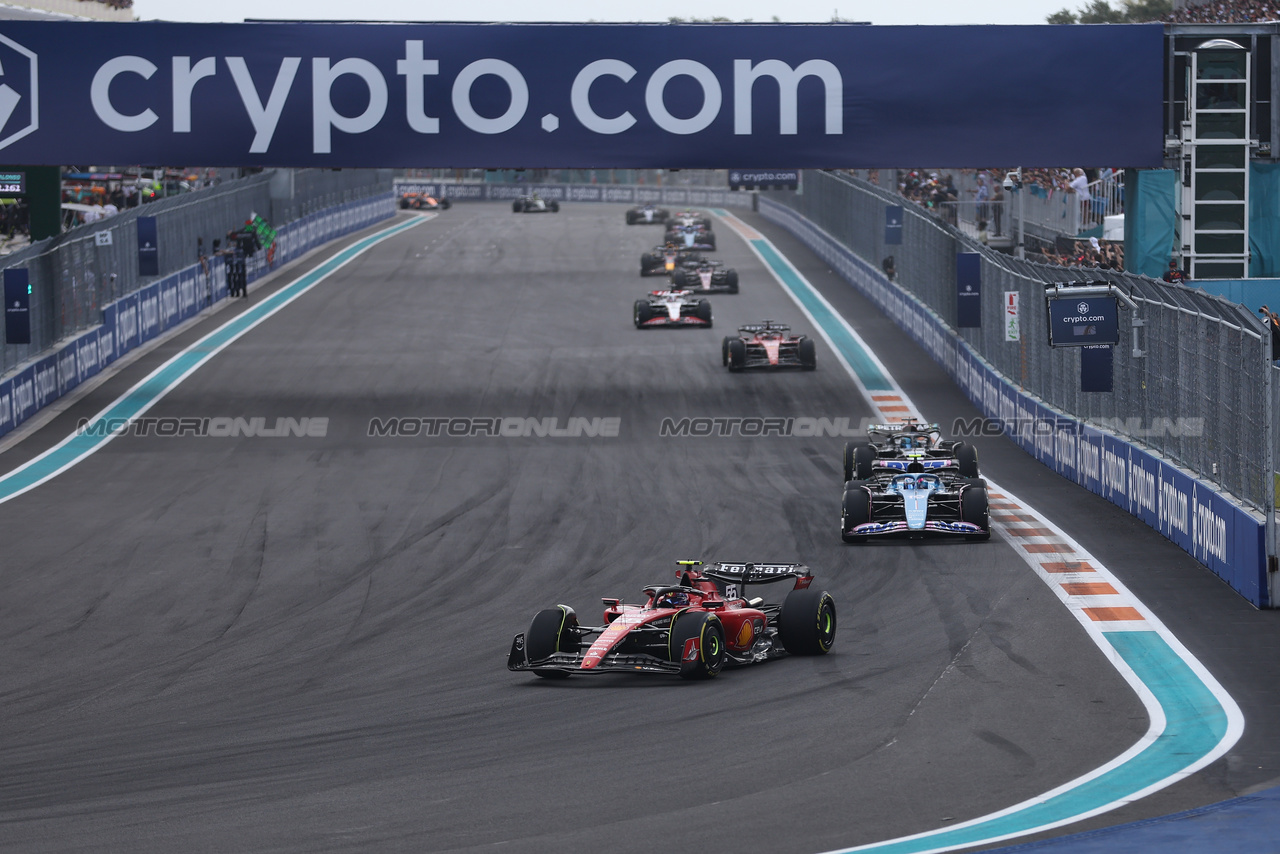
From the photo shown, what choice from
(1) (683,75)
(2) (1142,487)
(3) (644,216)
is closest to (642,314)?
(1) (683,75)

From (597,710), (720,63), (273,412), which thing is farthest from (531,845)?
(273,412)

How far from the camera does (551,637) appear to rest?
13.5m

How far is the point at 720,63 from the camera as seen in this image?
90.6ft

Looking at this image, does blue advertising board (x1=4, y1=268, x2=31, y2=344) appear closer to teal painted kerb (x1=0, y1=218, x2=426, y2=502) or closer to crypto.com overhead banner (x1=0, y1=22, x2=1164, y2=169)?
teal painted kerb (x1=0, y1=218, x2=426, y2=502)

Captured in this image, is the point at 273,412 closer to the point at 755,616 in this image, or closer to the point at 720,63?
the point at 720,63

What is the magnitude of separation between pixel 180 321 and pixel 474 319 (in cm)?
704

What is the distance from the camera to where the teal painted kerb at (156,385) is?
25.4m

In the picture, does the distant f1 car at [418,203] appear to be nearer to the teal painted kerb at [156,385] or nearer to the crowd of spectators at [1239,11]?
the teal painted kerb at [156,385]

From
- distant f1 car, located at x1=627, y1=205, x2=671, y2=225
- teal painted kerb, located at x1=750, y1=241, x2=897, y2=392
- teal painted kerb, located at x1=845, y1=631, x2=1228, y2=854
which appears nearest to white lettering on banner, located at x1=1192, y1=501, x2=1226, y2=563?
teal painted kerb, located at x1=845, y1=631, x2=1228, y2=854

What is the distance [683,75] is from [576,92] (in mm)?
1749

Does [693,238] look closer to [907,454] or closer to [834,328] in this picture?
[834,328]

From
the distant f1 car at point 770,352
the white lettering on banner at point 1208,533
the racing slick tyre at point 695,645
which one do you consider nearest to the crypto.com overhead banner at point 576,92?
the distant f1 car at point 770,352

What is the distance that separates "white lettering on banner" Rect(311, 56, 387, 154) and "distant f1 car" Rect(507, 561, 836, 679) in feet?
50.3

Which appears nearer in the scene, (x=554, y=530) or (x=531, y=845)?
(x=531, y=845)
